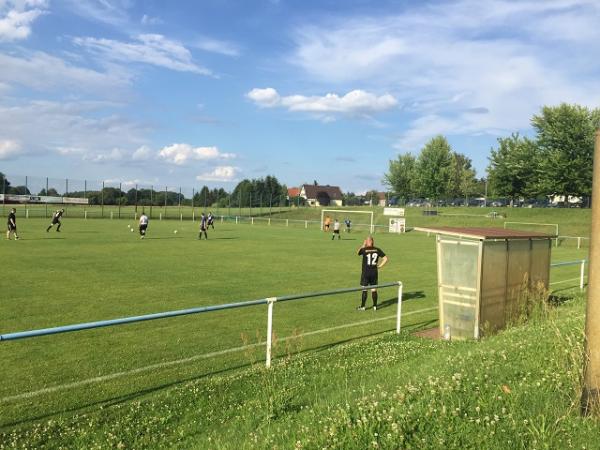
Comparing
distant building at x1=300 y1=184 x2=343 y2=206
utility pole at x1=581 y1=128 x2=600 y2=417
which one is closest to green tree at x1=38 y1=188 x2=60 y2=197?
utility pole at x1=581 y1=128 x2=600 y2=417

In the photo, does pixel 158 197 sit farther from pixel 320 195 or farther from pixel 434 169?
pixel 320 195

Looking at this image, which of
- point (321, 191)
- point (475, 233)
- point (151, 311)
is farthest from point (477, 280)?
point (321, 191)

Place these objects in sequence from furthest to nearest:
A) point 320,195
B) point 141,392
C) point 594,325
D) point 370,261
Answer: point 320,195
point 370,261
point 141,392
point 594,325

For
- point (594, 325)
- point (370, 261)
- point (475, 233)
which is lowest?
point (370, 261)

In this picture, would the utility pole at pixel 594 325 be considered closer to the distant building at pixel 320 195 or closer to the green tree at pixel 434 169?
the green tree at pixel 434 169

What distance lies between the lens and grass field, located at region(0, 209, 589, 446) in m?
6.55

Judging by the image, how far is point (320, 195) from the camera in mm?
131875

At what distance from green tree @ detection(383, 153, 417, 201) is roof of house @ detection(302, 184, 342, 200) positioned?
43243mm

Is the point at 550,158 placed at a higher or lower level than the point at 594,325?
higher

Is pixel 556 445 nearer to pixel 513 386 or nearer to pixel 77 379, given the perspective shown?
pixel 513 386

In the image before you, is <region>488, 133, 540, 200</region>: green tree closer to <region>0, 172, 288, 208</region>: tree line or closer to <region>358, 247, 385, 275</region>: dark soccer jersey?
<region>0, 172, 288, 208</region>: tree line

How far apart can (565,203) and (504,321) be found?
5801cm

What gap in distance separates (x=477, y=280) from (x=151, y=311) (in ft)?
22.4

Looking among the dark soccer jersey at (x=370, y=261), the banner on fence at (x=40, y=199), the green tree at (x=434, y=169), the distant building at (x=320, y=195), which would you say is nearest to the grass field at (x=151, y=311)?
the dark soccer jersey at (x=370, y=261)
